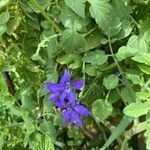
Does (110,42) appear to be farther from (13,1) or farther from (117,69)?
(13,1)

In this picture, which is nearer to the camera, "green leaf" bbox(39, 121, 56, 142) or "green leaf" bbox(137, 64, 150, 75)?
"green leaf" bbox(137, 64, 150, 75)

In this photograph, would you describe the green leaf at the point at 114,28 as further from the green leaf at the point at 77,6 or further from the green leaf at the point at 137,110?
the green leaf at the point at 137,110

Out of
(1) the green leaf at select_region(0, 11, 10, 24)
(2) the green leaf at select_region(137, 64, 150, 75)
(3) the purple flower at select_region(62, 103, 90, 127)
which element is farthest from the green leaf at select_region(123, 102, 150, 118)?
(1) the green leaf at select_region(0, 11, 10, 24)

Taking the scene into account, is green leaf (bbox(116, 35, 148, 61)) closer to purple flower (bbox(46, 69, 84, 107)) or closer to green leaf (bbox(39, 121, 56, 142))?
purple flower (bbox(46, 69, 84, 107))

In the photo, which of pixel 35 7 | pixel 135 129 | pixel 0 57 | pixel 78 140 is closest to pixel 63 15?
pixel 35 7

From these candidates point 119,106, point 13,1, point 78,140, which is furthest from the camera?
point 78,140

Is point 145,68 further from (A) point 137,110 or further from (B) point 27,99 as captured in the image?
(B) point 27,99
